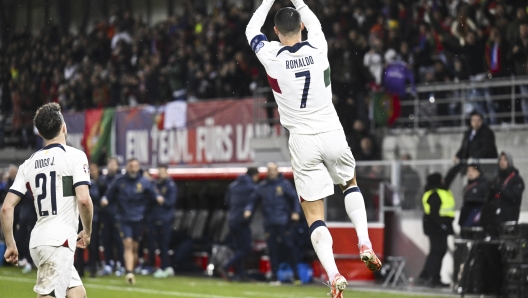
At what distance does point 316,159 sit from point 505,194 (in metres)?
6.36

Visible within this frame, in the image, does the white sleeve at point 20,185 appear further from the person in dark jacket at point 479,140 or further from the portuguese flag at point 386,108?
the portuguese flag at point 386,108

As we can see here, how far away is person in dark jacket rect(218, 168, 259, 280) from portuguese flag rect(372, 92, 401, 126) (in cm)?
263

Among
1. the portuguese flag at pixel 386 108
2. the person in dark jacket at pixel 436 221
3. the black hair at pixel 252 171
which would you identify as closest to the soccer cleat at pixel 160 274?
the black hair at pixel 252 171

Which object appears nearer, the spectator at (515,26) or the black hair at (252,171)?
the spectator at (515,26)

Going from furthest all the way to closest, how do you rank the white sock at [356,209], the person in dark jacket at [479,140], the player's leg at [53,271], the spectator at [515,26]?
the spectator at [515,26] < the person in dark jacket at [479,140] < the white sock at [356,209] < the player's leg at [53,271]

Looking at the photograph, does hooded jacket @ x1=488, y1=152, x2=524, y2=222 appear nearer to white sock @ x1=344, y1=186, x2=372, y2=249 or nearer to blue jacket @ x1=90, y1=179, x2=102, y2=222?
white sock @ x1=344, y1=186, x2=372, y2=249

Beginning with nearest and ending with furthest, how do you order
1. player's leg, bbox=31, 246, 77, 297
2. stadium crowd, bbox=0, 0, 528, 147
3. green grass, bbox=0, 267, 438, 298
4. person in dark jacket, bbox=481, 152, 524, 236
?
player's leg, bbox=31, 246, 77, 297, person in dark jacket, bbox=481, 152, 524, 236, green grass, bbox=0, 267, 438, 298, stadium crowd, bbox=0, 0, 528, 147

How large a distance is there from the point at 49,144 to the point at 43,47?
25959mm

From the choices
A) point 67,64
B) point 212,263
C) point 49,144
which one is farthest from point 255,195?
point 67,64

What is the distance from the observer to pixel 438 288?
52.3ft

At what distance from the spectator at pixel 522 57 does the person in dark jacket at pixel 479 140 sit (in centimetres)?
109

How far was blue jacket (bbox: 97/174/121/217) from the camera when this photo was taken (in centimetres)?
1900

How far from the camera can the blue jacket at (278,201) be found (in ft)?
57.0

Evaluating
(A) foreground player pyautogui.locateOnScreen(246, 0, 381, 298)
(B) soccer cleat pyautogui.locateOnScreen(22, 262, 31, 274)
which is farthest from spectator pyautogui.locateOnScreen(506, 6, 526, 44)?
(B) soccer cleat pyautogui.locateOnScreen(22, 262, 31, 274)
